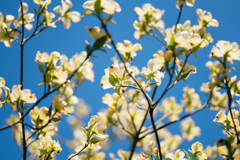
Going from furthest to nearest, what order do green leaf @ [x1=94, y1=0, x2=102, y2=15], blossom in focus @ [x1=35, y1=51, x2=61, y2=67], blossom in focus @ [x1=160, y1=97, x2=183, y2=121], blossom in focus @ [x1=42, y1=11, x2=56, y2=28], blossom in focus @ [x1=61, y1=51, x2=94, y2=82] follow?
blossom in focus @ [x1=160, y1=97, x2=183, y2=121]
blossom in focus @ [x1=61, y1=51, x2=94, y2=82]
blossom in focus @ [x1=42, y1=11, x2=56, y2=28]
blossom in focus @ [x1=35, y1=51, x2=61, y2=67]
green leaf @ [x1=94, y1=0, x2=102, y2=15]

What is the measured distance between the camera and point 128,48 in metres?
0.51

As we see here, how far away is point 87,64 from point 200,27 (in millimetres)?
531

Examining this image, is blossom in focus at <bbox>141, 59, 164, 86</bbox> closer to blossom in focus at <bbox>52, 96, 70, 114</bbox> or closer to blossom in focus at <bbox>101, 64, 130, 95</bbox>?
blossom in focus at <bbox>101, 64, 130, 95</bbox>

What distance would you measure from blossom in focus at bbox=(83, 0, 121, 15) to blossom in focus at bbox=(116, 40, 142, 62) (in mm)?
132

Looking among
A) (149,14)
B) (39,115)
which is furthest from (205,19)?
(39,115)

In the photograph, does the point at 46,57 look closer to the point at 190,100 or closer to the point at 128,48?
the point at 128,48

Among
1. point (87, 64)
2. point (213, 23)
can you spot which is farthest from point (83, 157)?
point (213, 23)

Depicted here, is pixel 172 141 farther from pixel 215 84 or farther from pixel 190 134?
pixel 215 84

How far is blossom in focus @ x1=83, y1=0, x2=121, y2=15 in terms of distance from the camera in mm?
364

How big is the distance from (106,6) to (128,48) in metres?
0.16

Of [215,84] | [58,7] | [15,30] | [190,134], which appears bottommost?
[215,84]

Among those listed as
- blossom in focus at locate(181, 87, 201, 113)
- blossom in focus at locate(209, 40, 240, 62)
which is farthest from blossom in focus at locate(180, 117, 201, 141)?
blossom in focus at locate(209, 40, 240, 62)

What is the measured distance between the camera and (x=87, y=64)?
788 mm

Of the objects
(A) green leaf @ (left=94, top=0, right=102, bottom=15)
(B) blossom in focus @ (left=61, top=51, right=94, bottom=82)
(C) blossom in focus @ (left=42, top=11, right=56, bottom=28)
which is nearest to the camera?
(A) green leaf @ (left=94, top=0, right=102, bottom=15)
